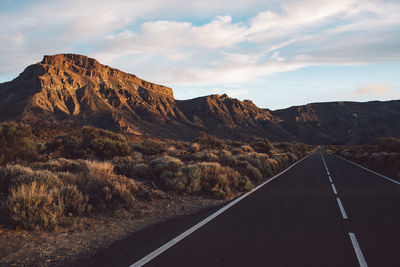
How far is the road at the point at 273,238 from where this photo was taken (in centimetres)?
456

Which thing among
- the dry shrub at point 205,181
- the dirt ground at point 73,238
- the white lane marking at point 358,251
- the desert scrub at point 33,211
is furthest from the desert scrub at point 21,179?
the white lane marking at point 358,251

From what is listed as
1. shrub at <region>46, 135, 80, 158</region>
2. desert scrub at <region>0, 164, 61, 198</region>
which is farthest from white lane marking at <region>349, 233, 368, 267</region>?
shrub at <region>46, 135, 80, 158</region>

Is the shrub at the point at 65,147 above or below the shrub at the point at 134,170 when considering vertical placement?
above

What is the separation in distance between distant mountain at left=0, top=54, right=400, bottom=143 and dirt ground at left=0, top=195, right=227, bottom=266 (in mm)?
32405

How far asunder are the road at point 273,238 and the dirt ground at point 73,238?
1.28 ft

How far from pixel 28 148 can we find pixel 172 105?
11074cm

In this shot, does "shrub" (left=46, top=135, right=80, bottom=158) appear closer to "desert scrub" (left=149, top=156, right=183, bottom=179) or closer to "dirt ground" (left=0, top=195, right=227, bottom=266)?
"desert scrub" (left=149, top=156, right=183, bottom=179)

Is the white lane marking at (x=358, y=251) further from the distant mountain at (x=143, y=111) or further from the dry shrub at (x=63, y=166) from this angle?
the distant mountain at (x=143, y=111)

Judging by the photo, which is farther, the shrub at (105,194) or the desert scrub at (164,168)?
the desert scrub at (164,168)

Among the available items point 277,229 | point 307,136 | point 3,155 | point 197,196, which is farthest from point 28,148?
A: point 307,136

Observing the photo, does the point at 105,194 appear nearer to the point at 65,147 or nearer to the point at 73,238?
the point at 73,238

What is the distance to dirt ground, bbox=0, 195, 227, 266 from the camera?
4.62 meters

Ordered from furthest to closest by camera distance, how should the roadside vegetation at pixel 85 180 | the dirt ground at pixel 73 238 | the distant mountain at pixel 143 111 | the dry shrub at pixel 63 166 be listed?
the distant mountain at pixel 143 111 < the dry shrub at pixel 63 166 < the roadside vegetation at pixel 85 180 < the dirt ground at pixel 73 238

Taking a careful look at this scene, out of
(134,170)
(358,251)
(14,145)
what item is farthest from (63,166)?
(358,251)
